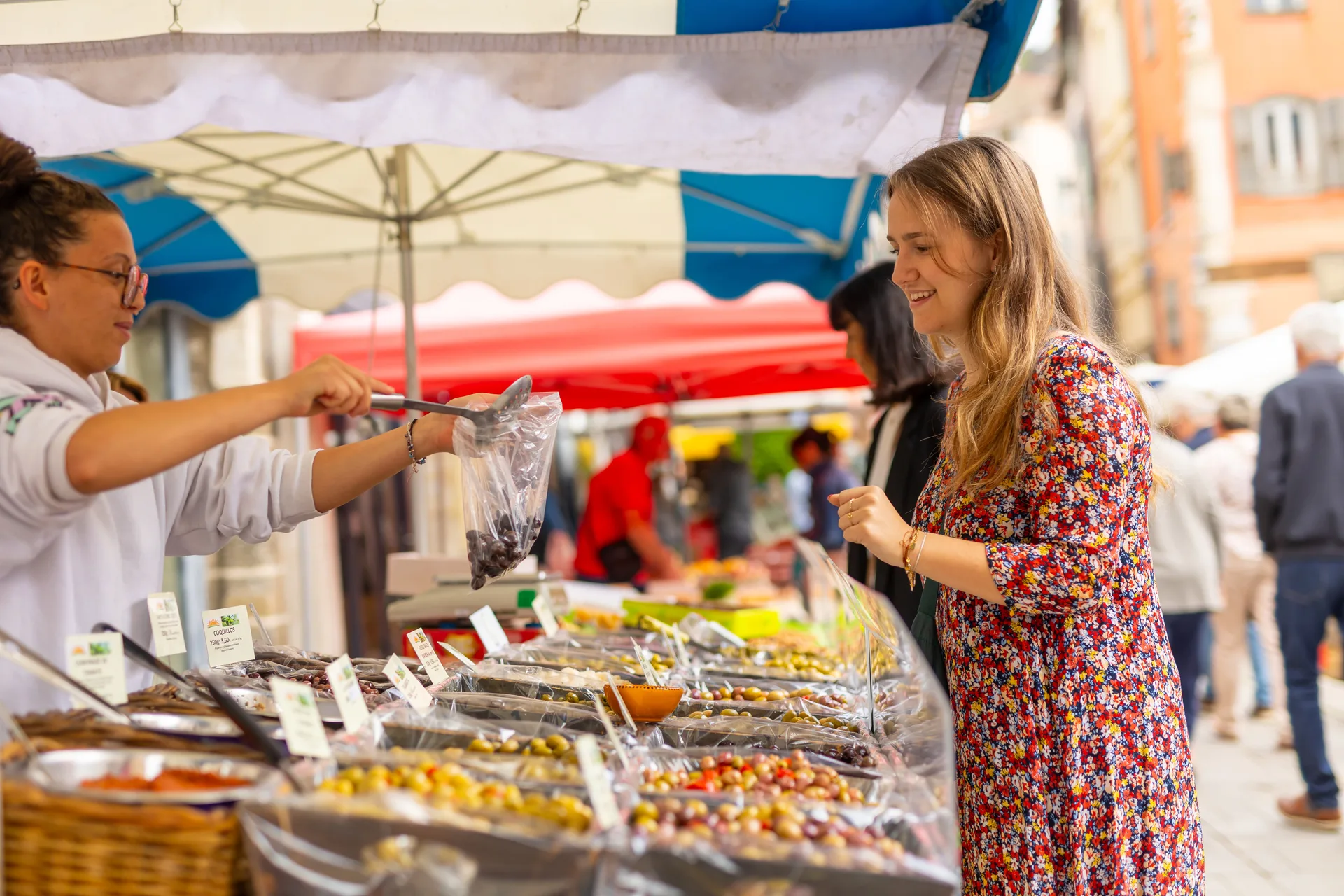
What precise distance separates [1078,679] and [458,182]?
2759mm

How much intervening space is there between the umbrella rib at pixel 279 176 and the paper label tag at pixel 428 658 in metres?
1.85

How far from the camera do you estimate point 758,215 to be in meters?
4.09

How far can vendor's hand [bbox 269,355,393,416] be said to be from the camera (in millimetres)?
1453

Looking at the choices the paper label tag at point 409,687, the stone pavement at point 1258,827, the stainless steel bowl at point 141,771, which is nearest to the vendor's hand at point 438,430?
the paper label tag at point 409,687

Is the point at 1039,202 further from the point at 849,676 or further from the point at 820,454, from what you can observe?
the point at 820,454

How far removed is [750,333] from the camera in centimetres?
519

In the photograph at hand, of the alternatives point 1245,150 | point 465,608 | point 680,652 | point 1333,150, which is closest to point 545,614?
point 465,608

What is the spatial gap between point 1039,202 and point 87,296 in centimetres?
154

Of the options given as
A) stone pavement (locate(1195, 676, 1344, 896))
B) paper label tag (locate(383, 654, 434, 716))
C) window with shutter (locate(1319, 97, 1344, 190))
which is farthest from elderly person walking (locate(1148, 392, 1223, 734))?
window with shutter (locate(1319, 97, 1344, 190))

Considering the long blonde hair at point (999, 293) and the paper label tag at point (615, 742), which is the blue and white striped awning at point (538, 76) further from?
the paper label tag at point (615, 742)

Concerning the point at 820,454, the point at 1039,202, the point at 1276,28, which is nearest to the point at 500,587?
the point at 1039,202

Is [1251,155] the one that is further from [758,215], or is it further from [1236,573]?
[758,215]

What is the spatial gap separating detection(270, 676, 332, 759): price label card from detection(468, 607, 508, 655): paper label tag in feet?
3.74

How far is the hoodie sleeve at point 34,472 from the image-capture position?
135 centimetres
